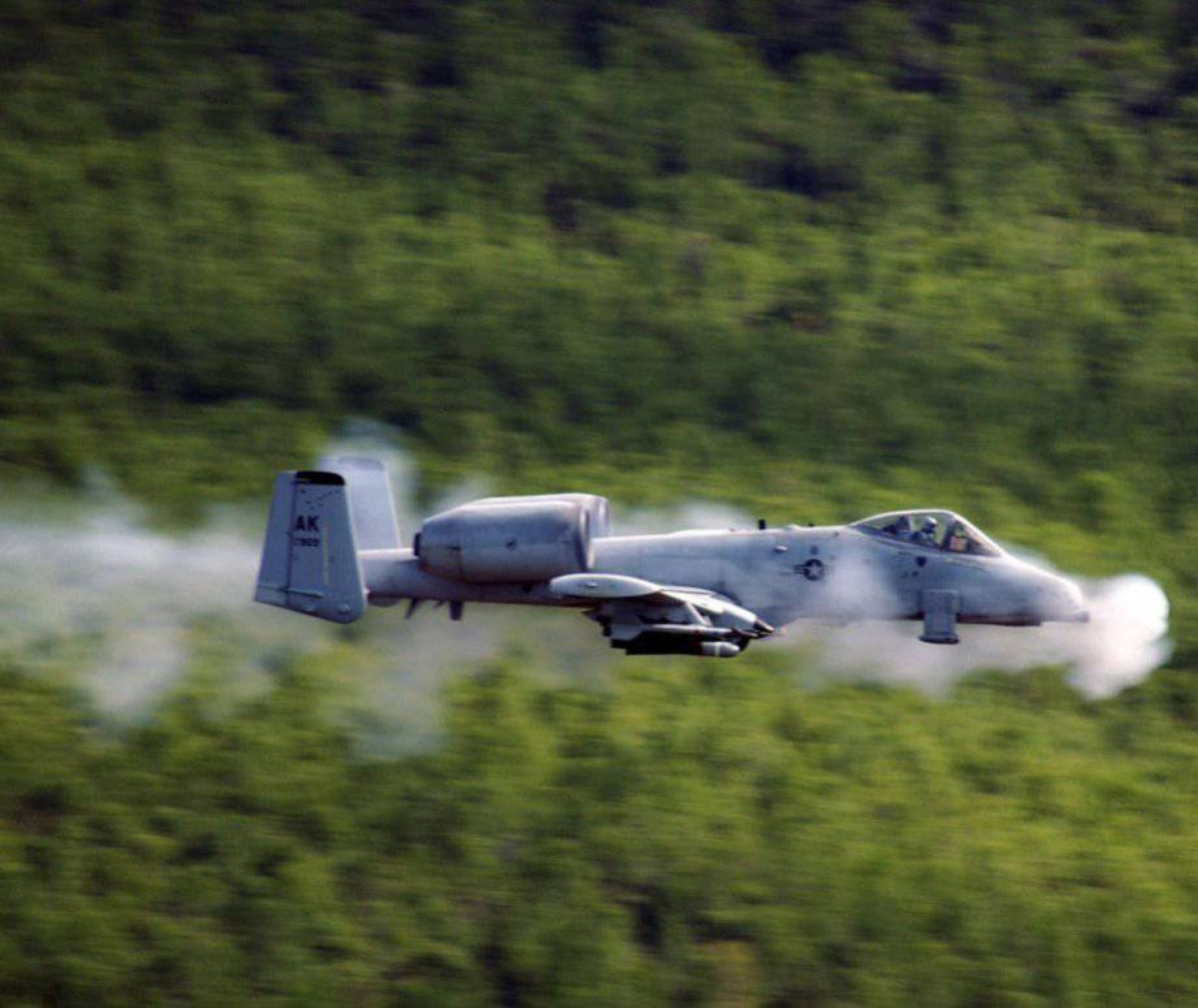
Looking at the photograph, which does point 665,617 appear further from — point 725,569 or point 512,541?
point 512,541

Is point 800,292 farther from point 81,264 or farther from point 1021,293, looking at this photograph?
point 81,264

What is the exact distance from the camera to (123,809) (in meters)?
30.6

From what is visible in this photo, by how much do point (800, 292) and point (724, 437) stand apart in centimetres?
575

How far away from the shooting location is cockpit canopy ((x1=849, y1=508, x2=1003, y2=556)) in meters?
23.6

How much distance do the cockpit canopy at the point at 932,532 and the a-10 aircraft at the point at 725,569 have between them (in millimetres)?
17

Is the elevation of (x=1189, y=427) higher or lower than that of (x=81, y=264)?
lower

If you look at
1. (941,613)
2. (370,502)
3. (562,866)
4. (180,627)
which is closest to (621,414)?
(180,627)

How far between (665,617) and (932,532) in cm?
367

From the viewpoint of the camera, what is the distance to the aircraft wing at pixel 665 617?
22.5 meters

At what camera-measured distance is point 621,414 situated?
39.8 meters

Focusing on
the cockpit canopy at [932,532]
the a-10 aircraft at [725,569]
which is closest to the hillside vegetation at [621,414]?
the a-10 aircraft at [725,569]

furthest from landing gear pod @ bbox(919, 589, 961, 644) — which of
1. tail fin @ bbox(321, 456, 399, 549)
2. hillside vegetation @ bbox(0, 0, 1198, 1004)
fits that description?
hillside vegetation @ bbox(0, 0, 1198, 1004)

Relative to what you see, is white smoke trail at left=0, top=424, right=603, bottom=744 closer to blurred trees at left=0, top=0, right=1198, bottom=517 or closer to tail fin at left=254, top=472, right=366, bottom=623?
tail fin at left=254, top=472, right=366, bottom=623

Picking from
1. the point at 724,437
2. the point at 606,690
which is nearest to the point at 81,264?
the point at 724,437
